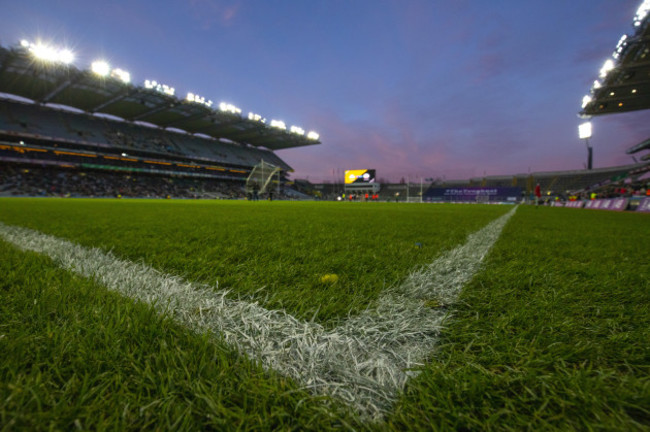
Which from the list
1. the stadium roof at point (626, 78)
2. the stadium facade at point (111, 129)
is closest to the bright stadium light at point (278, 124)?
the stadium facade at point (111, 129)

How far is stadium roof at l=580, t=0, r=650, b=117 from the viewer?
53.8ft

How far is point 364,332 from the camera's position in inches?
36.5

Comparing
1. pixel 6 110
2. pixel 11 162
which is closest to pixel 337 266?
pixel 11 162

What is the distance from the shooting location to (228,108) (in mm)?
36219

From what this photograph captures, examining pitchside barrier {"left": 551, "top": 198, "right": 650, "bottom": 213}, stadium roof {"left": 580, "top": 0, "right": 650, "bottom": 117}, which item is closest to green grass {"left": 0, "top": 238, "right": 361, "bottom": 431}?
pitchside barrier {"left": 551, "top": 198, "right": 650, "bottom": 213}

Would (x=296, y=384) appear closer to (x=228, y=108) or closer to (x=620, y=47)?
(x=620, y=47)

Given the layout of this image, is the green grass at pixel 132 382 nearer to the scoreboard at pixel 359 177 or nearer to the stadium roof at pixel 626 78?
the stadium roof at pixel 626 78

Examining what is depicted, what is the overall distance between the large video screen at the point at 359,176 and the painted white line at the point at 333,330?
4838 cm

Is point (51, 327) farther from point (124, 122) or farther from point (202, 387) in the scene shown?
point (124, 122)

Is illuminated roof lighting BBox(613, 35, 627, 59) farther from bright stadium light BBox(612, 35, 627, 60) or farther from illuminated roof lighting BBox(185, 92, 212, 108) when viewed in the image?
illuminated roof lighting BBox(185, 92, 212, 108)

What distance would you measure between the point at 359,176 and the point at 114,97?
35.2m

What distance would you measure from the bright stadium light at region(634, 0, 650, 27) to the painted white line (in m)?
24.7

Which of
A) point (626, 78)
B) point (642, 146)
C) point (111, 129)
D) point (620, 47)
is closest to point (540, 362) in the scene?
point (620, 47)

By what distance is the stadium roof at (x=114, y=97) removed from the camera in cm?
2462
